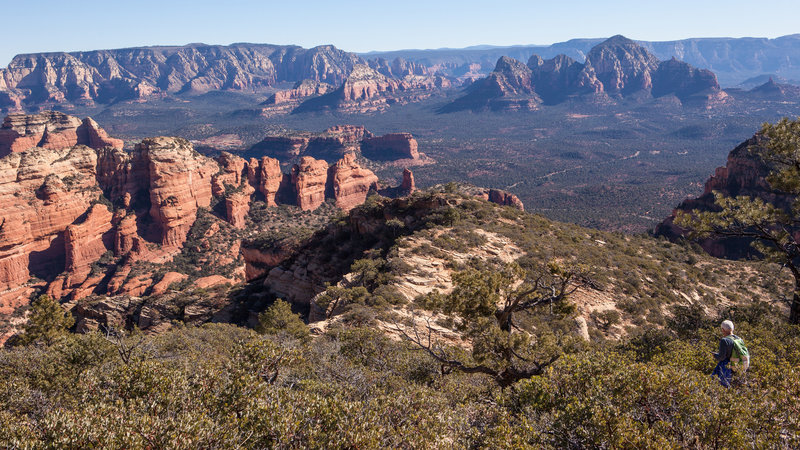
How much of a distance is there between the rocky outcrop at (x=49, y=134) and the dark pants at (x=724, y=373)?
418 ft

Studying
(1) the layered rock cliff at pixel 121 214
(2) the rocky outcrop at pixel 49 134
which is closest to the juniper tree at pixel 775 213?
(1) the layered rock cliff at pixel 121 214

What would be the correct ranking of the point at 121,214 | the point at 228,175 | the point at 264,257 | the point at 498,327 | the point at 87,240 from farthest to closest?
the point at 228,175 → the point at 121,214 → the point at 87,240 → the point at 264,257 → the point at 498,327

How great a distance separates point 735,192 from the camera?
62.0 metres

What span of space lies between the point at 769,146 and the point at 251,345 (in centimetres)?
1947

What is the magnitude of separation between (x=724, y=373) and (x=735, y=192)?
215ft

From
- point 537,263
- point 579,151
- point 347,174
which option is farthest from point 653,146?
point 537,263

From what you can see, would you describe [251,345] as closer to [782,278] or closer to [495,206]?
[495,206]

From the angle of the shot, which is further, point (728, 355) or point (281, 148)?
point (281, 148)

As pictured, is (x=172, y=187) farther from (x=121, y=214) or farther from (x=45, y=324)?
(x=45, y=324)

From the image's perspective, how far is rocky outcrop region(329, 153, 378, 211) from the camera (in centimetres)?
9431

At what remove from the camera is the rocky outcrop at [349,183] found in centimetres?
9431

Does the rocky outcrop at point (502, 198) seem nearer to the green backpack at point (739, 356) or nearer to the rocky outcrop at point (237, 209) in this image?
the rocky outcrop at point (237, 209)

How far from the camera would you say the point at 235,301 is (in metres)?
40.6

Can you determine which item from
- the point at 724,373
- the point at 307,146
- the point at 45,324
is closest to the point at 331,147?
the point at 307,146
